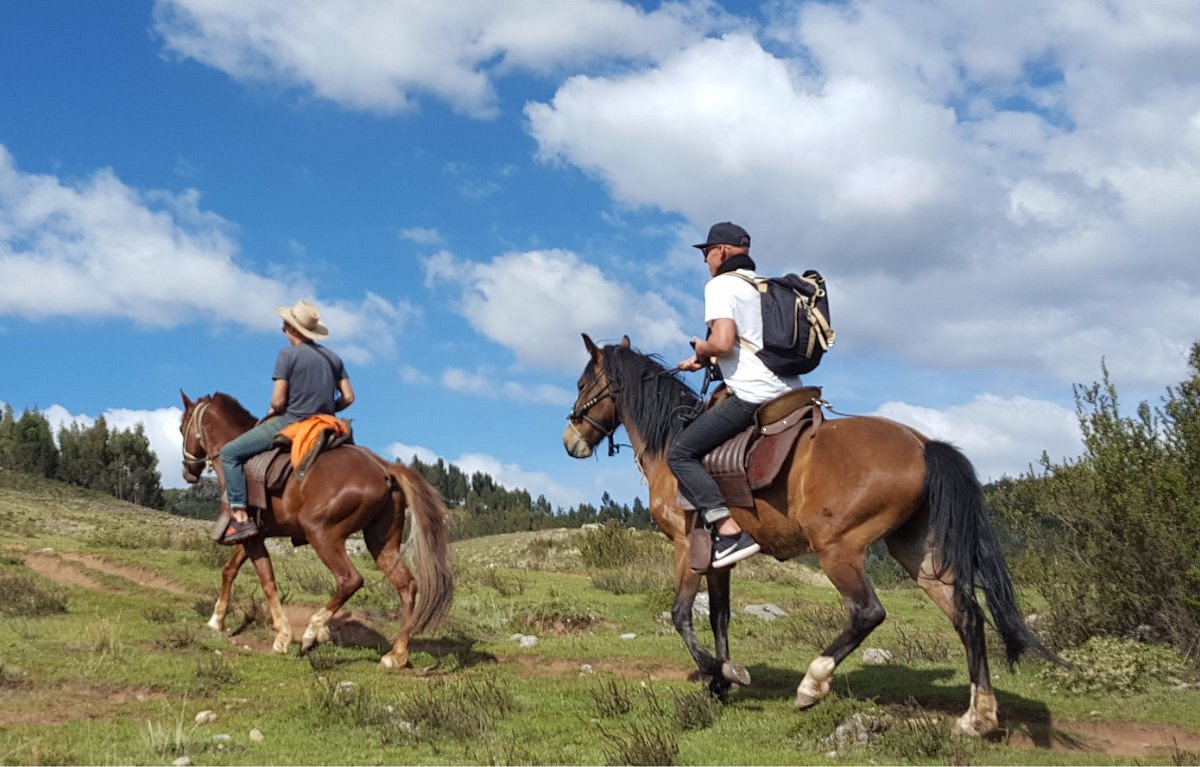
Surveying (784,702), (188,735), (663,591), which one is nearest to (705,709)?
(784,702)

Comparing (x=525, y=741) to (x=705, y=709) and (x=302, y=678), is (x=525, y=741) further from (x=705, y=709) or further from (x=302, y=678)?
(x=302, y=678)

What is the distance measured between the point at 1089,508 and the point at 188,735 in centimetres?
940

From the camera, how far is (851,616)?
705 centimetres

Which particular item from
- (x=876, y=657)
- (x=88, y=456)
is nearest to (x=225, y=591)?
(x=876, y=657)

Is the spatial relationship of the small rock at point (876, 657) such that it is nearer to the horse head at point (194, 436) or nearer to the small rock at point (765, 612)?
the small rock at point (765, 612)

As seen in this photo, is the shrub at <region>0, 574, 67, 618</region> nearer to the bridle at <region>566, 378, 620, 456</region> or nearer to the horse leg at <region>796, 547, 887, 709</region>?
Result: the bridle at <region>566, 378, 620, 456</region>

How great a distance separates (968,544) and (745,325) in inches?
93.4

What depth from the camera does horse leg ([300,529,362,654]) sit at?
9.88 meters

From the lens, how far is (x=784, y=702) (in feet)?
27.0

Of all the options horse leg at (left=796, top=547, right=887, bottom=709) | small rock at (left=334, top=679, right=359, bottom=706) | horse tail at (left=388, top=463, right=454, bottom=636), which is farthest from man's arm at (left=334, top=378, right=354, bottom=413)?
horse leg at (left=796, top=547, right=887, bottom=709)

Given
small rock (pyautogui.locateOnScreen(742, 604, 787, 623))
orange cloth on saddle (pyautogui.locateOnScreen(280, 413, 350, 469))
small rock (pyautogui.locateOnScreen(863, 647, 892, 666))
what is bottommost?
small rock (pyautogui.locateOnScreen(863, 647, 892, 666))

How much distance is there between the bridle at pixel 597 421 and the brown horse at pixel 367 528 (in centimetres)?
196

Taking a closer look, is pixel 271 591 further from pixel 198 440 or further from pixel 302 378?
pixel 302 378

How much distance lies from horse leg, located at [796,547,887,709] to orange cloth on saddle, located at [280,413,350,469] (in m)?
5.67
